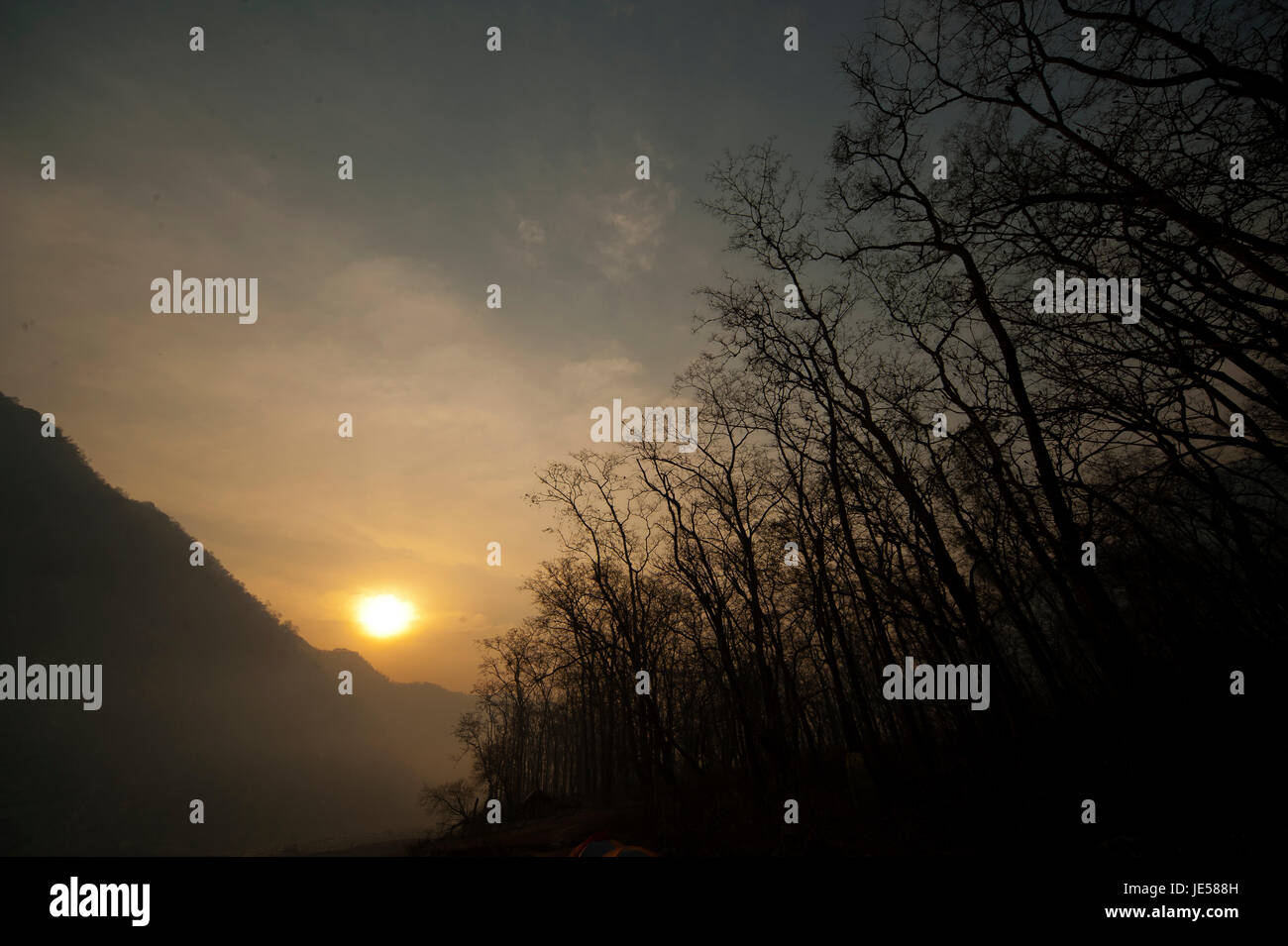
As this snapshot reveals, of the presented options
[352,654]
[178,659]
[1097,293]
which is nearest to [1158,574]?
[1097,293]

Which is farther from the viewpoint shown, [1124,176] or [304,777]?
[304,777]

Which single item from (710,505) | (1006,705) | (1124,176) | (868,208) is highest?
(868,208)

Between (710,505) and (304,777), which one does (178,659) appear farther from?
(710,505)

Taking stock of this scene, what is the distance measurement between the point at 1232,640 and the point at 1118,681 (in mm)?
5201

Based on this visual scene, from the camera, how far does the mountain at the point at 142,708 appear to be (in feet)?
181

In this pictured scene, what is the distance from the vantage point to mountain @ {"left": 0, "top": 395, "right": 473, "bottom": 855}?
Result: 181 feet

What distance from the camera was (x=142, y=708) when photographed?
252ft
